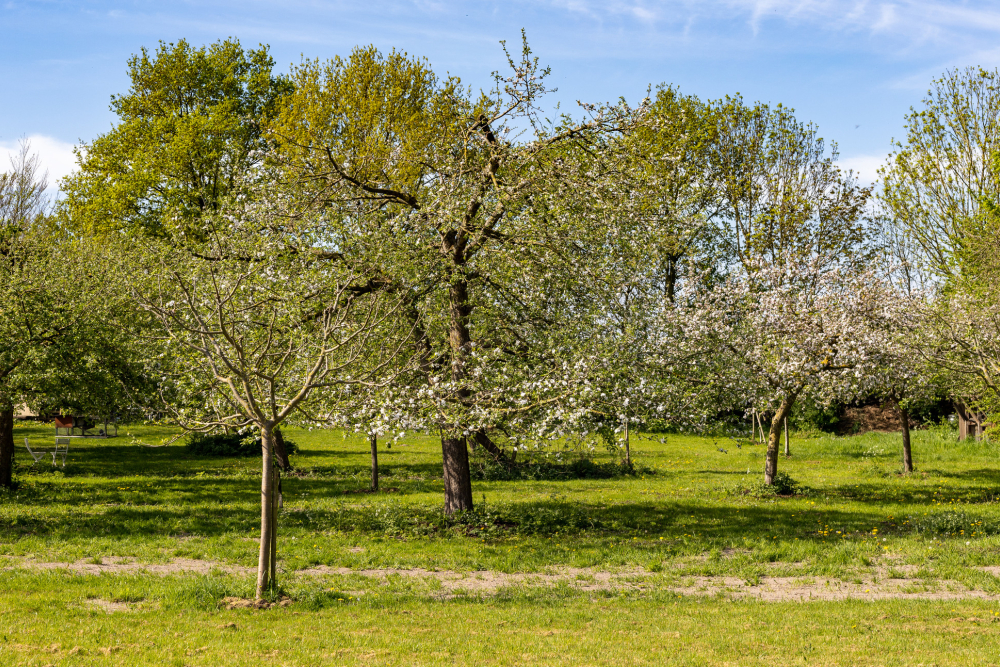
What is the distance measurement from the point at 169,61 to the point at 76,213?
728cm

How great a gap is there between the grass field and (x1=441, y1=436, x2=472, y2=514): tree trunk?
43cm

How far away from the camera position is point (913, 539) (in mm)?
14922

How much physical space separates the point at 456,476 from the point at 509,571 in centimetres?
397

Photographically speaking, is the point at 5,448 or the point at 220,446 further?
the point at 220,446

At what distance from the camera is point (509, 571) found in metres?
12.8

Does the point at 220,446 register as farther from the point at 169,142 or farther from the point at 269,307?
the point at 269,307

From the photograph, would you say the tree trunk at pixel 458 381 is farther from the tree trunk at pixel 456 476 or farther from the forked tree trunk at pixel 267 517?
the forked tree trunk at pixel 267 517

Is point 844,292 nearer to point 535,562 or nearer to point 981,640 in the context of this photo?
point 535,562

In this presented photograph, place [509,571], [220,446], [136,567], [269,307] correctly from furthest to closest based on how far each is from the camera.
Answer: [220,446]
[269,307]
[509,571]
[136,567]

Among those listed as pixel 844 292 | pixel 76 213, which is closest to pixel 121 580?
pixel 844 292

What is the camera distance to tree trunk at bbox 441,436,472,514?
1642 centimetres

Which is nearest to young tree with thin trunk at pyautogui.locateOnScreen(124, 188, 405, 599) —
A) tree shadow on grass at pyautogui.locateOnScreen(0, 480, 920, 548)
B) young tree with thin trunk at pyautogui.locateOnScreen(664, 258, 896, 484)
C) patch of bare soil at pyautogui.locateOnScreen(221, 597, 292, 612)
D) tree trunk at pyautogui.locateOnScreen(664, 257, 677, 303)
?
patch of bare soil at pyautogui.locateOnScreen(221, 597, 292, 612)

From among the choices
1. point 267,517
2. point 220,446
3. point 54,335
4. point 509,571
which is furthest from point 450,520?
point 220,446

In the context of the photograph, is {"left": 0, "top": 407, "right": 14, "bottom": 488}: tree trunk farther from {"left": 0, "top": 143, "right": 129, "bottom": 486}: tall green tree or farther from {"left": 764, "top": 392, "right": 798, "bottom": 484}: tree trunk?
{"left": 764, "top": 392, "right": 798, "bottom": 484}: tree trunk
